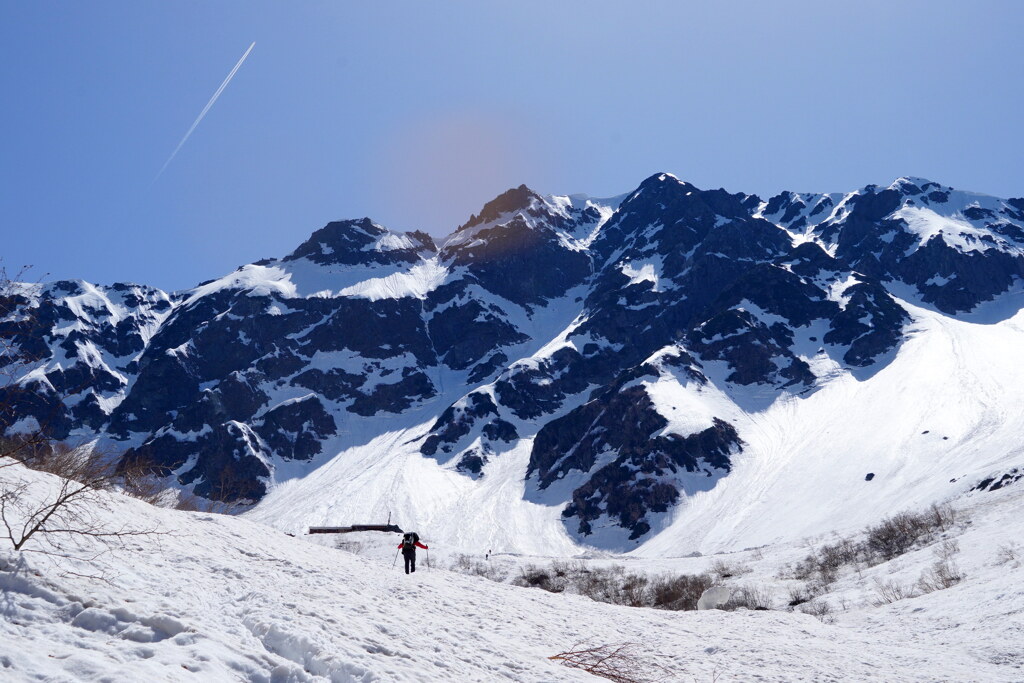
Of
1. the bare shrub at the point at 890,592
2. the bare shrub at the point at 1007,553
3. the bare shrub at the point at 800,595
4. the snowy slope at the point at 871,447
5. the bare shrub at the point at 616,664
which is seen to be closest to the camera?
the bare shrub at the point at 616,664

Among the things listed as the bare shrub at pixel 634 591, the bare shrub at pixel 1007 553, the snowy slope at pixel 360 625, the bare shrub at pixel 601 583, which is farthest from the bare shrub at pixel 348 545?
the bare shrub at pixel 1007 553

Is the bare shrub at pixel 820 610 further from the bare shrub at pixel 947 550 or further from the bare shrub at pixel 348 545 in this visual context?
the bare shrub at pixel 348 545

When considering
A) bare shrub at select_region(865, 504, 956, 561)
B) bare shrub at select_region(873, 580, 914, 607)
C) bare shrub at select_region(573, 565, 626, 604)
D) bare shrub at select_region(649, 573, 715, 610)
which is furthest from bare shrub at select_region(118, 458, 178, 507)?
bare shrub at select_region(865, 504, 956, 561)

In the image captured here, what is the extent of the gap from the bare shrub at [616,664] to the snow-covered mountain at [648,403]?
47.6 metres

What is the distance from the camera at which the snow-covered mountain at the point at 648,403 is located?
8781 cm

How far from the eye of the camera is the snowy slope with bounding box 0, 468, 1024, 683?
6.81 m

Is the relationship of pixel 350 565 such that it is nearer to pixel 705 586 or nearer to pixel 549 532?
pixel 705 586

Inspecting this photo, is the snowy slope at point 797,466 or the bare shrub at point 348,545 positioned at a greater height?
the snowy slope at point 797,466

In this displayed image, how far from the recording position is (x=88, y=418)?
180 meters

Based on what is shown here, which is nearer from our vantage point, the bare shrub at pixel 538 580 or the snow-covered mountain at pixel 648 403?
the bare shrub at pixel 538 580

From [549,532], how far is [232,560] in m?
89.3

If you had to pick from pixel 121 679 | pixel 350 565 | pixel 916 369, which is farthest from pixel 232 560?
pixel 916 369

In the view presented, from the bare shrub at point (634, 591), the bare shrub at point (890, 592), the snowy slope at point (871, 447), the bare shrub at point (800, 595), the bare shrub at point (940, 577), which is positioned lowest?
the bare shrub at point (634, 591)

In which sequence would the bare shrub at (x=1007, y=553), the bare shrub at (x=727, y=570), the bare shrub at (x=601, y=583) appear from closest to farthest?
the bare shrub at (x=1007, y=553)
the bare shrub at (x=601, y=583)
the bare shrub at (x=727, y=570)
